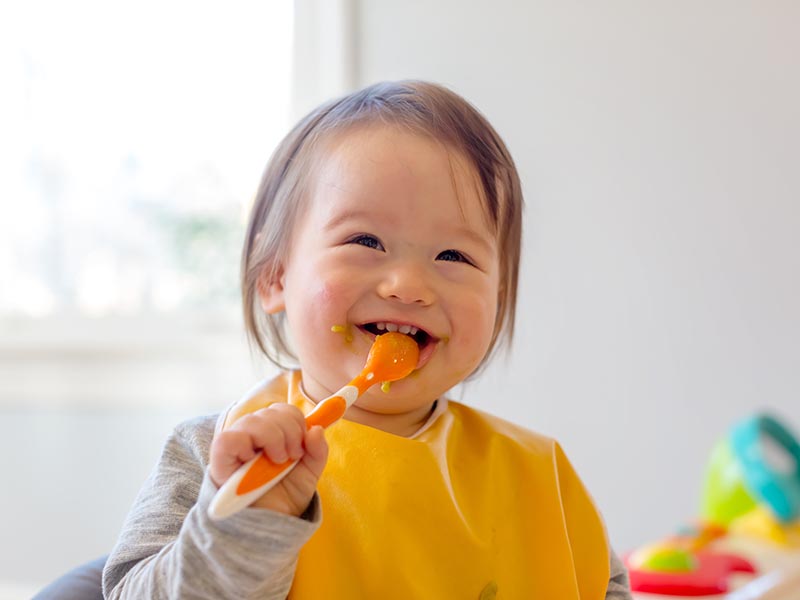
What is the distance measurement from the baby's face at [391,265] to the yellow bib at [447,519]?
0.05m

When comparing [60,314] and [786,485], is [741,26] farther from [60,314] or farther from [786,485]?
[60,314]

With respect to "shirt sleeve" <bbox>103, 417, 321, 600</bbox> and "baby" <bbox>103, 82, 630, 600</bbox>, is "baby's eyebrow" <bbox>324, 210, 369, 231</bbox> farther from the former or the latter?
"shirt sleeve" <bbox>103, 417, 321, 600</bbox>

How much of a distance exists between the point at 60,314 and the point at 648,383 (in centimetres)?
145

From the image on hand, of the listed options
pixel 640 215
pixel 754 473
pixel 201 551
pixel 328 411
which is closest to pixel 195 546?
pixel 201 551

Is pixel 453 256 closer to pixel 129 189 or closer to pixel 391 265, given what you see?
pixel 391 265

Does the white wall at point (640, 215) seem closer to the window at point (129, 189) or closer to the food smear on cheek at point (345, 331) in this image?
the window at point (129, 189)

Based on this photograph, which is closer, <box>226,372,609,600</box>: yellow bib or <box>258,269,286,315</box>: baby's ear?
<box>226,372,609,600</box>: yellow bib

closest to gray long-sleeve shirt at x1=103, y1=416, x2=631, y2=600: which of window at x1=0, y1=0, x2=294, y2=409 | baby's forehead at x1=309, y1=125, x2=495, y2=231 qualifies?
baby's forehead at x1=309, y1=125, x2=495, y2=231

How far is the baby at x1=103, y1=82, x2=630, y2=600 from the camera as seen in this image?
2.60ft

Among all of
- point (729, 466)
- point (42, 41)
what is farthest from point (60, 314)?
point (729, 466)

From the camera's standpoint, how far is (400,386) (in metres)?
0.83

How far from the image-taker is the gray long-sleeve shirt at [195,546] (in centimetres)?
64

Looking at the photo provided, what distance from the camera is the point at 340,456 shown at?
0.83 meters

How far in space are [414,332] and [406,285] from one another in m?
0.06
